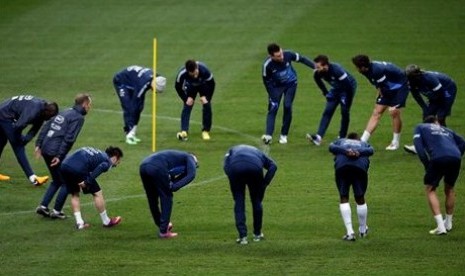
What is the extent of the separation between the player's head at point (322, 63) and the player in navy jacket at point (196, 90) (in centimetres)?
264

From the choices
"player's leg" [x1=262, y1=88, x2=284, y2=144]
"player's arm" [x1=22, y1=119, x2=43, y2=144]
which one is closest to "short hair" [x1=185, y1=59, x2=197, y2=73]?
"player's leg" [x1=262, y1=88, x2=284, y2=144]

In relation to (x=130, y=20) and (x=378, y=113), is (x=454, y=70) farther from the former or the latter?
(x=130, y=20)

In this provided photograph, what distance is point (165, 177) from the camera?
19469mm

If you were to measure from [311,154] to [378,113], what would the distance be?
1808mm

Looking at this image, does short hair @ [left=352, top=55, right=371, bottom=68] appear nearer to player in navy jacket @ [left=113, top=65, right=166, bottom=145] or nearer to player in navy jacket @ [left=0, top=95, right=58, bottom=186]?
player in navy jacket @ [left=113, top=65, right=166, bottom=145]

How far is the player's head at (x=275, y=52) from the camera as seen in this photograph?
26375mm

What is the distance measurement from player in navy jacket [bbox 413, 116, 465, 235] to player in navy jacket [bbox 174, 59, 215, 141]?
26.5 ft

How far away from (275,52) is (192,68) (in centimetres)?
194

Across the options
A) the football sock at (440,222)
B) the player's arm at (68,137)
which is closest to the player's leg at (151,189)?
the player's arm at (68,137)

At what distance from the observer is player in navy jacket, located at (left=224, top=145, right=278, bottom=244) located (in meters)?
19.1

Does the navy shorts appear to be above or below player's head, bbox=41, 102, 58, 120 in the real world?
below

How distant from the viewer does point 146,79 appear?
27.2 metres

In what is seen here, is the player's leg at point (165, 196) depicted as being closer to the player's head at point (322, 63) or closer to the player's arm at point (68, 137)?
the player's arm at point (68, 137)

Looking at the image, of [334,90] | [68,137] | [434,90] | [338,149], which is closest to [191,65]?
[334,90]
